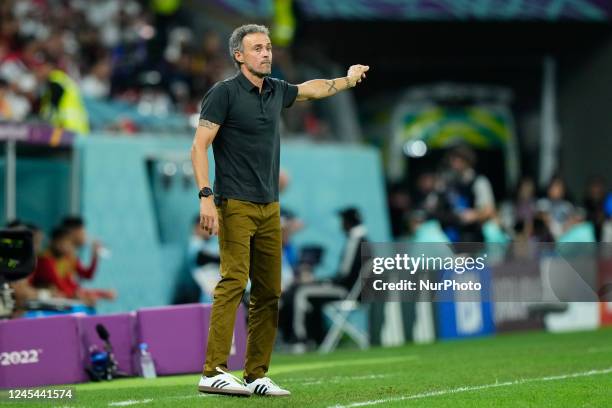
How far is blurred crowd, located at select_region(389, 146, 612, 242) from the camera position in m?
17.6

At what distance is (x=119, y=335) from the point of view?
38.9ft

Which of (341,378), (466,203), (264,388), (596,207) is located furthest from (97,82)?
(264,388)

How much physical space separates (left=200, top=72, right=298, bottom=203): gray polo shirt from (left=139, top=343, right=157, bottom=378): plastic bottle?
11.3ft

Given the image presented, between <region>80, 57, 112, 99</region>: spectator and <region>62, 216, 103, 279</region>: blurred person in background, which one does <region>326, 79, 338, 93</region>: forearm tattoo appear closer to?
<region>62, 216, 103, 279</region>: blurred person in background

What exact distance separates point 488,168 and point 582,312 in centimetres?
839

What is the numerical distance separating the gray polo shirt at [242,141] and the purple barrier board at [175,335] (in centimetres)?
350

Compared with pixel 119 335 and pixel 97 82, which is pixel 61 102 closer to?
pixel 97 82

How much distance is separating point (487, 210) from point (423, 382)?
7.80 metres

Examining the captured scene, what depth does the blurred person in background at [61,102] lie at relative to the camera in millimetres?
16069

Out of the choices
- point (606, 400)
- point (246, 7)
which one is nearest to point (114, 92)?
point (246, 7)

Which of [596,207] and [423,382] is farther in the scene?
[596,207]

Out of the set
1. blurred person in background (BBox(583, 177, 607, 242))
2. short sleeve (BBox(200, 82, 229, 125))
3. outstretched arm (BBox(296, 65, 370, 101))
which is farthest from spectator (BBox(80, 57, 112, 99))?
short sleeve (BBox(200, 82, 229, 125))

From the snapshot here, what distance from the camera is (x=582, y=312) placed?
2017cm

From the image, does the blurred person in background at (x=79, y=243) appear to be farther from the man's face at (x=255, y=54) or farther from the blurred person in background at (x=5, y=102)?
the man's face at (x=255, y=54)
